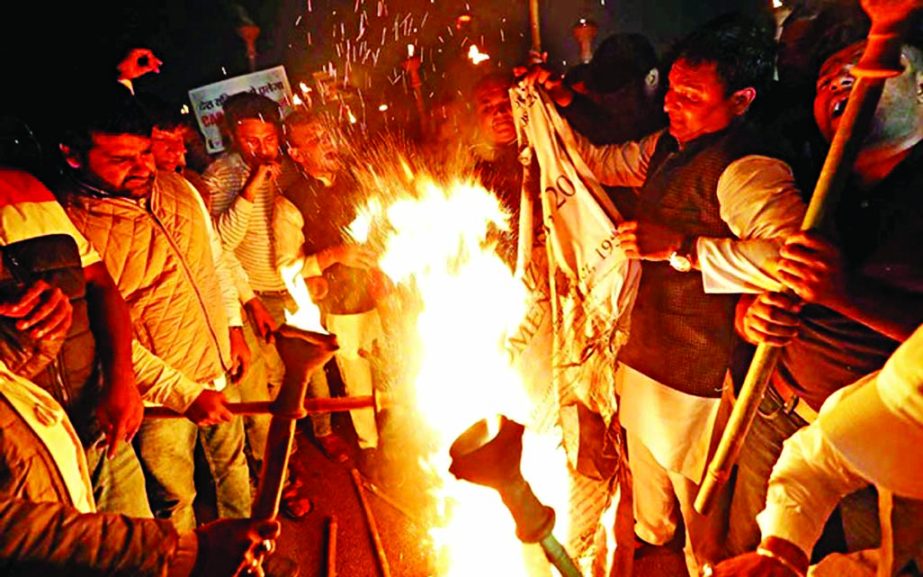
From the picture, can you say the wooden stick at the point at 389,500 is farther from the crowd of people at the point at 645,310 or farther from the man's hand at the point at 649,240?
the man's hand at the point at 649,240

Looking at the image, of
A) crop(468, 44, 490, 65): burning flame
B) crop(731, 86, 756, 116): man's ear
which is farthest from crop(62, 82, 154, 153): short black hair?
crop(731, 86, 756, 116): man's ear

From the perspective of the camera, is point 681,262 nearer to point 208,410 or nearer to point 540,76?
point 540,76

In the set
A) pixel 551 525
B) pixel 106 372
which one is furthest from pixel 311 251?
pixel 551 525

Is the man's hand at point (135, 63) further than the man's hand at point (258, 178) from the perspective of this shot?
No

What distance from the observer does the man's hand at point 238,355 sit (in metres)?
4.28

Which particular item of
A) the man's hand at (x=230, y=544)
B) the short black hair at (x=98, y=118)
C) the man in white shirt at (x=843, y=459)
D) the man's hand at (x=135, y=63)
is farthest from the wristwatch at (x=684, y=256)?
the man's hand at (x=135, y=63)

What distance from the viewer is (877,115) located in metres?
2.30

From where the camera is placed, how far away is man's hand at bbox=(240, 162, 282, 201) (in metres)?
5.09

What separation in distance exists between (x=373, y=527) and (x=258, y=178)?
311cm

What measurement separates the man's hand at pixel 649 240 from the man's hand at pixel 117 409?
2739mm

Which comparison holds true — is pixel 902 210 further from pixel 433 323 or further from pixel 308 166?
pixel 308 166

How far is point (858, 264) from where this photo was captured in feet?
8.04

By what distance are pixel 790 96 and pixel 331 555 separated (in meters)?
4.64

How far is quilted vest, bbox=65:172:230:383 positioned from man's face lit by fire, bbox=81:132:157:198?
0.26 feet
